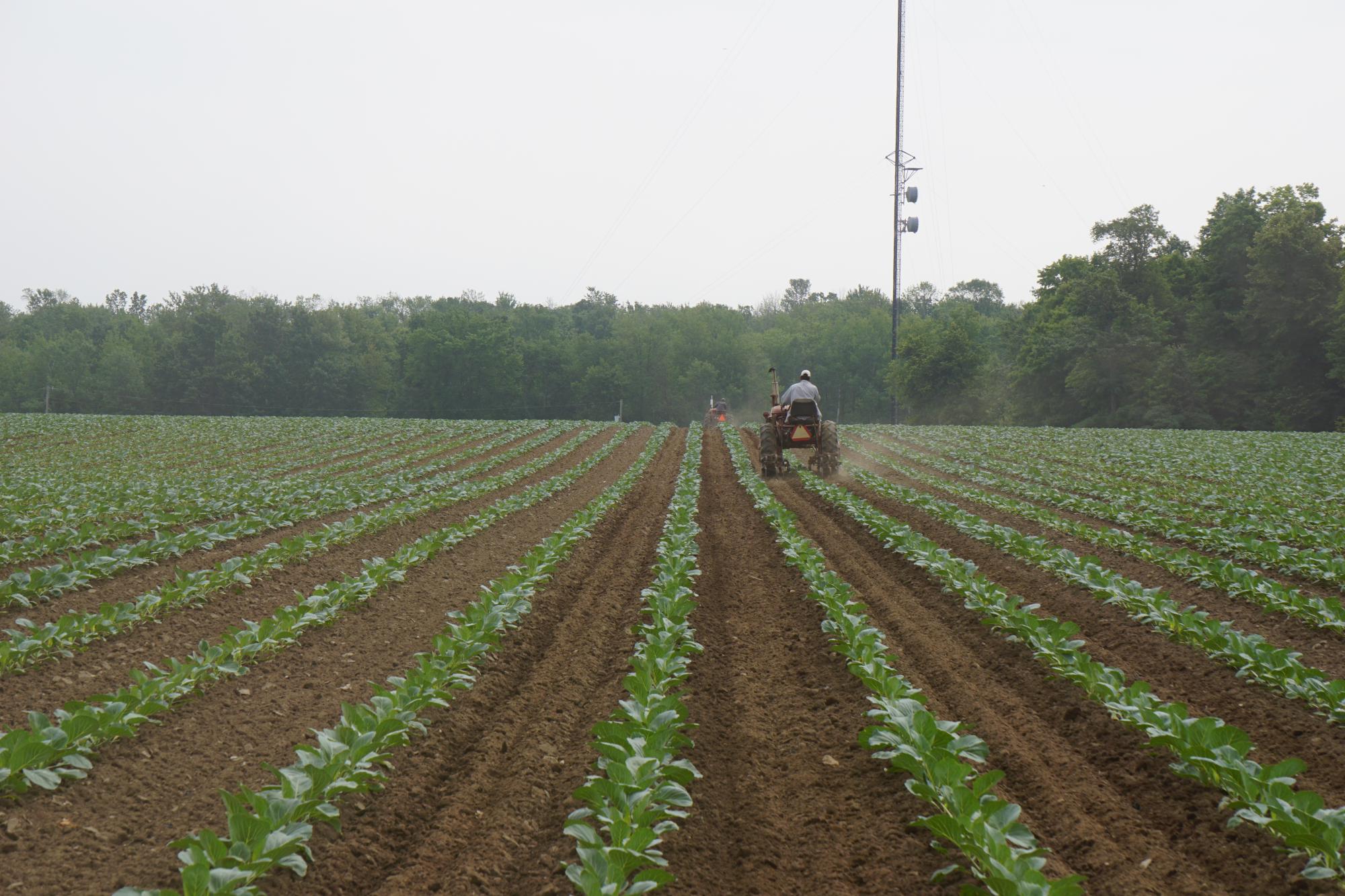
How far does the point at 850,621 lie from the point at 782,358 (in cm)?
8236

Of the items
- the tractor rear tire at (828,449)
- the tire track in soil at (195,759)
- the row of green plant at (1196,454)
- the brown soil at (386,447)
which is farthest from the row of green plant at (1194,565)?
the brown soil at (386,447)

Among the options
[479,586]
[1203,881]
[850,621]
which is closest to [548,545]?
[479,586]

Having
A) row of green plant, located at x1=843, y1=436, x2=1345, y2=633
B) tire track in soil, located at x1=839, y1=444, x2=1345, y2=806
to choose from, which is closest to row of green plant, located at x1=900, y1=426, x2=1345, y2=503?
row of green plant, located at x1=843, y1=436, x2=1345, y2=633

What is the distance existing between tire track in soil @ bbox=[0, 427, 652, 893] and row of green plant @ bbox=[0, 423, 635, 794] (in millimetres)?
92

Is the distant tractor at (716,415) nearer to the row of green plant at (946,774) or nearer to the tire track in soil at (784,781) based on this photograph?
the tire track in soil at (784,781)

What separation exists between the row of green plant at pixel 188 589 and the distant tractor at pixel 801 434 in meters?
6.54

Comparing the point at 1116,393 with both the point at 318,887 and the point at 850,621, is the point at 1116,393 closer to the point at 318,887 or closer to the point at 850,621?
the point at 850,621

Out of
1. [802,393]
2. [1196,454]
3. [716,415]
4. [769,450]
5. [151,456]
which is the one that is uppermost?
[802,393]

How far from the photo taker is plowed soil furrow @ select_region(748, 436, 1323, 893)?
12.1ft

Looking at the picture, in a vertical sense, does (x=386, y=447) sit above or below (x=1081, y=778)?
above

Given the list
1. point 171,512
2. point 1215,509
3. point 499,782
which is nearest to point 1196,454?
point 1215,509

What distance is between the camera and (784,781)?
185 inches

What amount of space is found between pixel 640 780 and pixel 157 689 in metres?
3.23

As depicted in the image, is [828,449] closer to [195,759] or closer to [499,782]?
[499,782]
